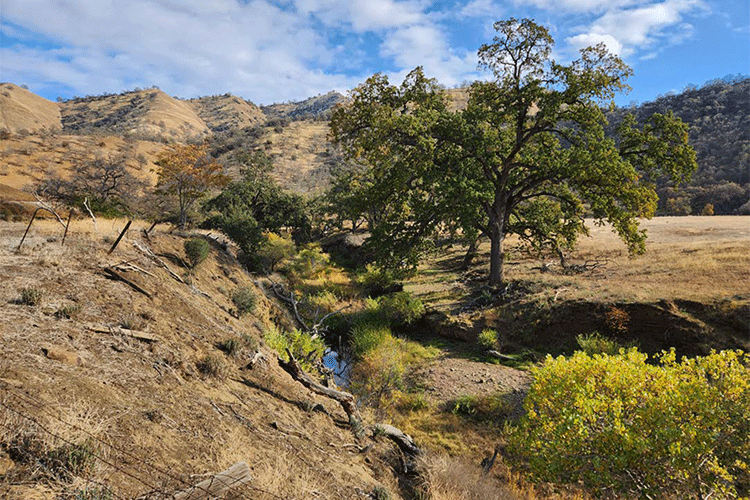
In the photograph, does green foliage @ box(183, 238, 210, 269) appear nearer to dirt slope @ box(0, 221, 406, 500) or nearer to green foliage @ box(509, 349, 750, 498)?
dirt slope @ box(0, 221, 406, 500)

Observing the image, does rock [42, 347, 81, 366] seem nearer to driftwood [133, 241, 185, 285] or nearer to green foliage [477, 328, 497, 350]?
driftwood [133, 241, 185, 285]

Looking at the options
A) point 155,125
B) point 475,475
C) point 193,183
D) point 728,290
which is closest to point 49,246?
point 475,475

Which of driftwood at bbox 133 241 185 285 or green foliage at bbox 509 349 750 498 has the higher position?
driftwood at bbox 133 241 185 285

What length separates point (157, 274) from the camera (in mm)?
11461

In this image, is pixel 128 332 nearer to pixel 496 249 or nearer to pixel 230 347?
pixel 230 347

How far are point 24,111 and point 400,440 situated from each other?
491 feet

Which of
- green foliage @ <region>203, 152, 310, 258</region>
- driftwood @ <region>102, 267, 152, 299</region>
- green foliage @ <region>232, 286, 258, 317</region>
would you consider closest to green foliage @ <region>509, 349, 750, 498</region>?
driftwood @ <region>102, 267, 152, 299</region>

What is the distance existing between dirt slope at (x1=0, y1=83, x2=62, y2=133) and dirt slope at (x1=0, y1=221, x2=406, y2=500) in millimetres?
107423

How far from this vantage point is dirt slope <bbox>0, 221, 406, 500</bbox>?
398cm

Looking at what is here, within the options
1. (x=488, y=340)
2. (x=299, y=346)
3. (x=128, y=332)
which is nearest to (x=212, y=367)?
(x=128, y=332)

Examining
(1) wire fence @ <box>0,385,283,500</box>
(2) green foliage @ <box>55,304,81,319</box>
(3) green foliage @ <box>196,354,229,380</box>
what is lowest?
(3) green foliage @ <box>196,354,229,380</box>

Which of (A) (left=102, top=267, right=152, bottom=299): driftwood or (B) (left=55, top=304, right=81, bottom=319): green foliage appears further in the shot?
(A) (left=102, top=267, right=152, bottom=299): driftwood

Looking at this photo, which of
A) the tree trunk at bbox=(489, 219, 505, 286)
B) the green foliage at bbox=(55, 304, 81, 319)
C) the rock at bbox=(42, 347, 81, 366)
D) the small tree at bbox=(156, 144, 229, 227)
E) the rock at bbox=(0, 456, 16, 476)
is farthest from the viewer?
the small tree at bbox=(156, 144, 229, 227)

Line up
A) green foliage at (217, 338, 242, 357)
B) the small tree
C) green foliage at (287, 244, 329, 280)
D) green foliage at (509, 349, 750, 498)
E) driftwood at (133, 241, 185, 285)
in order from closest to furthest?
green foliage at (509, 349, 750, 498), green foliage at (217, 338, 242, 357), driftwood at (133, 241, 185, 285), the small tree, green foliage at (287, 244, 329, 280)
